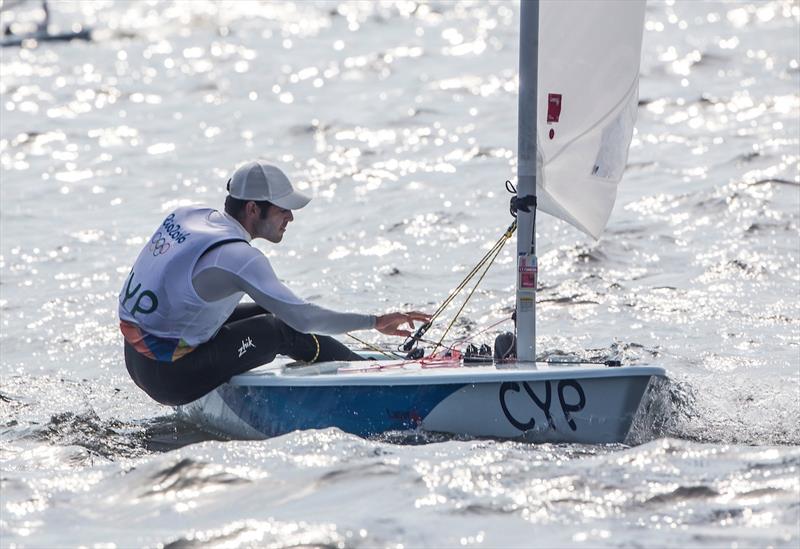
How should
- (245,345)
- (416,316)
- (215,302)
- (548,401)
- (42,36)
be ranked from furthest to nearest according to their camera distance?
(42,36) < (245,345) < (215,302) < (416,316) < (548,401)

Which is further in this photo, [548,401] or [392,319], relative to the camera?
[392,319]

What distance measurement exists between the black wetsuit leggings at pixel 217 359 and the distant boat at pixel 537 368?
77mm

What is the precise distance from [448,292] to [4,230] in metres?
3.84

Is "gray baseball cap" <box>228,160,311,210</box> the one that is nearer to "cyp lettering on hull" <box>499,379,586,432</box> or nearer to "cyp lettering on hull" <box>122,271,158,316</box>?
"cyp lettering on hull" <box>122,271,158,316</box>

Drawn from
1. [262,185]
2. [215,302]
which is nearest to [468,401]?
[215,302]

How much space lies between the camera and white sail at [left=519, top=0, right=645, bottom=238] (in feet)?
16.0

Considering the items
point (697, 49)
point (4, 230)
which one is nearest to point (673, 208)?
point (4, 230)

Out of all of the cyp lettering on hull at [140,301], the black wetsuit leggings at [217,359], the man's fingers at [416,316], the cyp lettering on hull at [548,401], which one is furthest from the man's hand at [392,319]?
the cyp lettering on hull at [140,301]

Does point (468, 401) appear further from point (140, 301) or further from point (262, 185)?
point (140, 301)

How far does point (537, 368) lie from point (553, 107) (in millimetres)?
986

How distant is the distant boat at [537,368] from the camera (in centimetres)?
460

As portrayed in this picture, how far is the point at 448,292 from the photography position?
7578 millimetres

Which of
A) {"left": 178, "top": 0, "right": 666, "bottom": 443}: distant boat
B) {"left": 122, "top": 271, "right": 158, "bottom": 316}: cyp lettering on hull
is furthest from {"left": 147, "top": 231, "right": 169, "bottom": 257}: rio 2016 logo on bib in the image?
{"left": 178, "top": 0, "right": 666, "bottom": 443}: distant boat

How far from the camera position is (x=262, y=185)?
16.1ft
